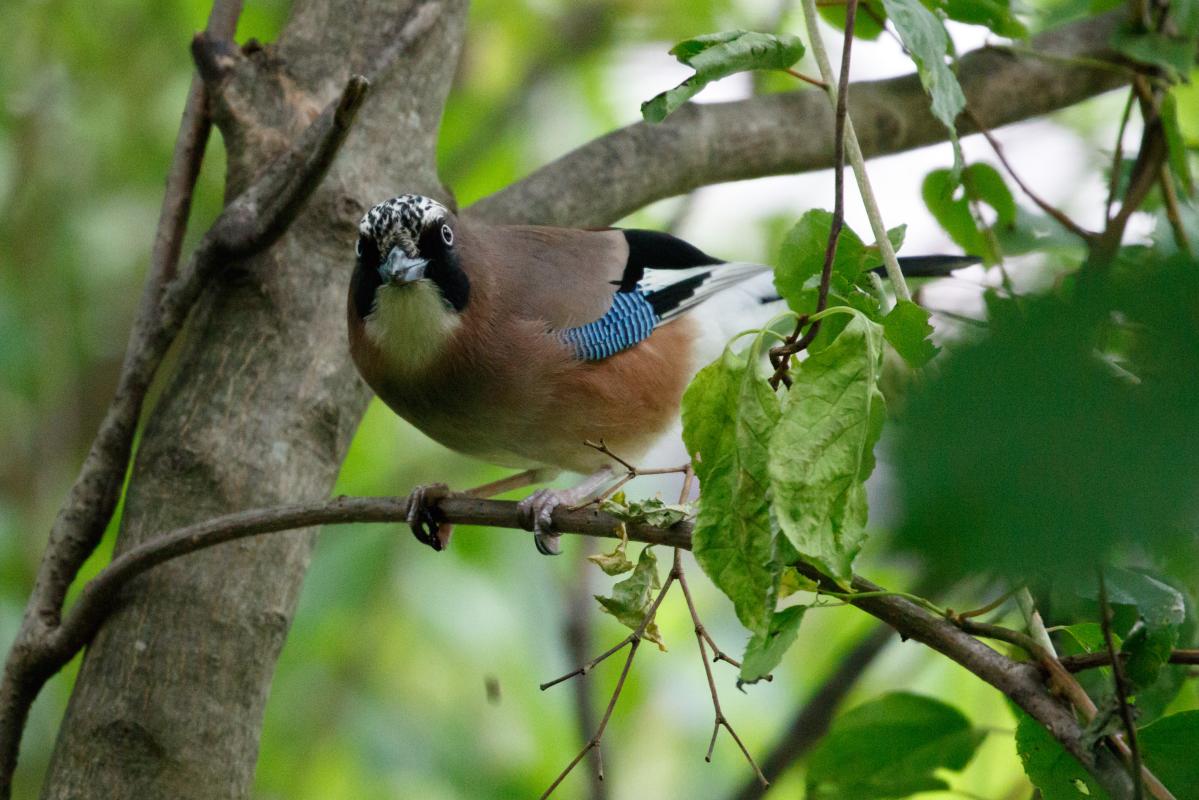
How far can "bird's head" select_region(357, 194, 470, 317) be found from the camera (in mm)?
3123

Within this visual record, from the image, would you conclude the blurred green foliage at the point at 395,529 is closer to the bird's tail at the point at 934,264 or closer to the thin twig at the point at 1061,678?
the bird's tail at the point at 934,264

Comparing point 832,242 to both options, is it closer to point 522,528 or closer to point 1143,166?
point 522,528

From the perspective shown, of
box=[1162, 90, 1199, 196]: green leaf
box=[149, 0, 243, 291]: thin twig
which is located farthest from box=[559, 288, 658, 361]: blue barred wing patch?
box=[1162, 90, 1199, 196]: green leaf

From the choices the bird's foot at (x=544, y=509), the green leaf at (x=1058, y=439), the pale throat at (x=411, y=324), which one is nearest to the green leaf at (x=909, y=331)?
the green leaf at (x=1058, y=439)

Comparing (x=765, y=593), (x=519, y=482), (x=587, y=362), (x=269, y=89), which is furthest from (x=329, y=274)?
(x=765, y=593)

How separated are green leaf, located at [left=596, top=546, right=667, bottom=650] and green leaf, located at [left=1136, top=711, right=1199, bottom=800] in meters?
0.80

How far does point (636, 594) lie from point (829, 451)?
746mm

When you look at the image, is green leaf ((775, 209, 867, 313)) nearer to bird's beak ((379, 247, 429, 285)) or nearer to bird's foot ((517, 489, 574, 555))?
bird's foot ((517, 489, 574, 555))

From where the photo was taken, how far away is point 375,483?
18.1 ft

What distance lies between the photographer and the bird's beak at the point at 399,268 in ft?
10.5

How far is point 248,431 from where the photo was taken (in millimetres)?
2951

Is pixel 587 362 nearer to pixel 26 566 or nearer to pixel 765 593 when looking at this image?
pixel 765 593

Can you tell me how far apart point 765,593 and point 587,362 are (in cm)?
203

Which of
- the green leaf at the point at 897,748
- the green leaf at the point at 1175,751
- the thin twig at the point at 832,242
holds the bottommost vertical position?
the green leaf at the point at 1175,751
